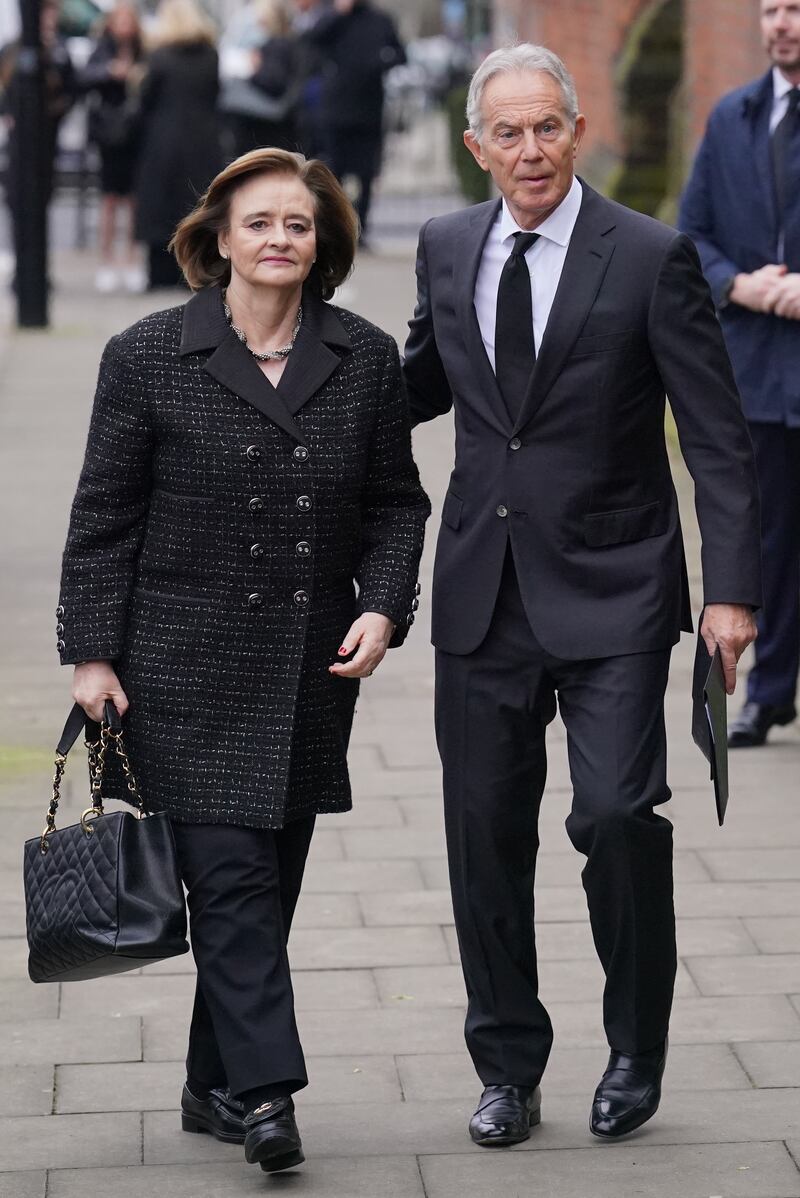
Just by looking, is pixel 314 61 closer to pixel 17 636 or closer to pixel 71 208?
pixel 71 208

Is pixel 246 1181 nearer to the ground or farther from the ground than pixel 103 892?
nearer to the ground

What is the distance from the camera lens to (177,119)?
1652cm

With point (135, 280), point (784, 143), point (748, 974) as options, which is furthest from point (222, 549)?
point (135, 280)

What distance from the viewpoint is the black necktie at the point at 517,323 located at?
13.3ft

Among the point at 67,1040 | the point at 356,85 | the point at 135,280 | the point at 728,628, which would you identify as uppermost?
the point at 728,628

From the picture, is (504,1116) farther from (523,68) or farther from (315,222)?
(523,68)

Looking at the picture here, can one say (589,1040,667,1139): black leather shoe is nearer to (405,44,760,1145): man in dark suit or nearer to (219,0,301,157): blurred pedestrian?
(405,44,760,1145): man in dark suit

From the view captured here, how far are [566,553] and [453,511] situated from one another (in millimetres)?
242

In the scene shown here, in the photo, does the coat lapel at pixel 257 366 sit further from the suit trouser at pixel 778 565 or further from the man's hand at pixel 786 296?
the suit trouser at pixel 778 565

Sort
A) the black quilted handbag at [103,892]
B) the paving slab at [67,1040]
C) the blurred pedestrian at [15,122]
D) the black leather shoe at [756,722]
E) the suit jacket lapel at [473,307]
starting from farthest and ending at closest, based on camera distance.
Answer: the blurred pedestrian at [15,122]
the black leather shoe at [756,722]
the paving slab at [67,1040]
the suit jacket lapel at [473,307]
the black quilted handbag at [103,892]

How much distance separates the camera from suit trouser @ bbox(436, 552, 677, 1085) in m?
4.01

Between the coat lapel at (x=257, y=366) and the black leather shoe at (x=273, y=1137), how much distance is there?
109cm

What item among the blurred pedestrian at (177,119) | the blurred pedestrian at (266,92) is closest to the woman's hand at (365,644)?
the blurred pedestrian at (177,119)

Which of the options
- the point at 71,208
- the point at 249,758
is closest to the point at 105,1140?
the point at 249,758
